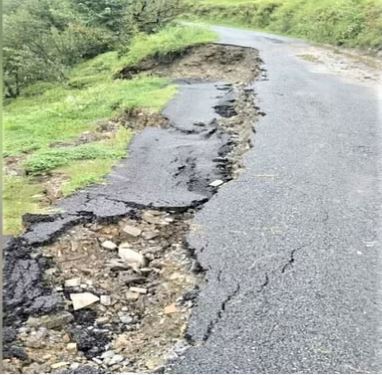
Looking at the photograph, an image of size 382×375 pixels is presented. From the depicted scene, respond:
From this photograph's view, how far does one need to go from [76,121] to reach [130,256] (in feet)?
18.0

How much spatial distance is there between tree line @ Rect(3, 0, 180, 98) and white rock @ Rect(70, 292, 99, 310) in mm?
A: 6429

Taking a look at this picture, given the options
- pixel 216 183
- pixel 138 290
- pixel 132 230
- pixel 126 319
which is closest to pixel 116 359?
pixel 126 319

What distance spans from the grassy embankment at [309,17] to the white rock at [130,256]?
12.1 m

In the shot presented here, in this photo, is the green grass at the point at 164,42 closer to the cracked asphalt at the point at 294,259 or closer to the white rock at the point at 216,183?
the cracked asphalt at the point at 294,259

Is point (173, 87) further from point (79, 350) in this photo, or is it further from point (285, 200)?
point (79, 350)

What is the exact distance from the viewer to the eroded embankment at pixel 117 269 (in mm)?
3084

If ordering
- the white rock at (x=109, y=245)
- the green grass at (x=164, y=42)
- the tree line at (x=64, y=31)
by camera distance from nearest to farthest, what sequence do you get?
the white rock at (x=109, y=245) → the tree line at (x=64, y=31) → the green grass at (x=164, y=42)

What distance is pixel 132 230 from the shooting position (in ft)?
15.1

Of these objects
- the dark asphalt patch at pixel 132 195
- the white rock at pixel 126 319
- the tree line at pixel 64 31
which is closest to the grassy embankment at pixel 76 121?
the dark asphalt patch at pixel 132 195

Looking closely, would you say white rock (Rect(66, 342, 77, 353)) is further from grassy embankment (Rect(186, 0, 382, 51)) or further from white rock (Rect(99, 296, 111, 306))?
grassy embankment (Rect(186, 0, 382, 51))

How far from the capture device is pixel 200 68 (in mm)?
14562

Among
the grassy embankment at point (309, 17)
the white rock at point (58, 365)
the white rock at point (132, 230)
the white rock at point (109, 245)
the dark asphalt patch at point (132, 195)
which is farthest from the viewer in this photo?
the grassy embankment at point (309, 17)

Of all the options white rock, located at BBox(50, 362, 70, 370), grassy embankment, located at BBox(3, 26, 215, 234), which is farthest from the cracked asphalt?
grassy embankment, located at BBox(3, 26, 215, 234)

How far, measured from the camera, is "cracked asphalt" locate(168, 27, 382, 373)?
2922mm
